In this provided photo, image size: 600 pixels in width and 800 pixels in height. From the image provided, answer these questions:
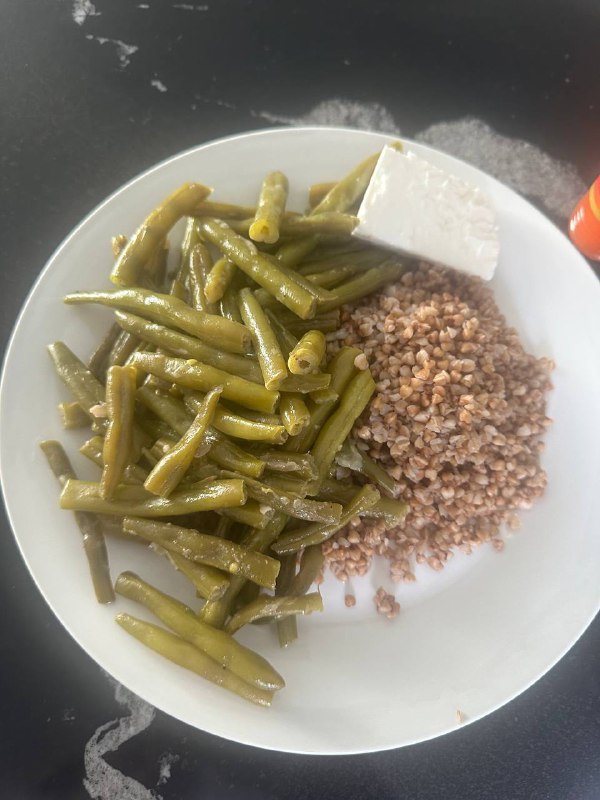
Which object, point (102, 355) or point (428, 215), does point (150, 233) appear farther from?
point (428, 215)

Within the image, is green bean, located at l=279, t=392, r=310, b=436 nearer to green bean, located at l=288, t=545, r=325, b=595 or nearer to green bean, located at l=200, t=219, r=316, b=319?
green bean, located at l=200, t=219, r=316, b=319

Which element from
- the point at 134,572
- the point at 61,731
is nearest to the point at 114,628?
the point at 134,572

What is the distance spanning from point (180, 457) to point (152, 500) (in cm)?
23

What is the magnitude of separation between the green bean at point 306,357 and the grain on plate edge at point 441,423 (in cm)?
28

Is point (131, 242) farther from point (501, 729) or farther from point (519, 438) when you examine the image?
point (501, 729)

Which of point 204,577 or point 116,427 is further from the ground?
point 116,427

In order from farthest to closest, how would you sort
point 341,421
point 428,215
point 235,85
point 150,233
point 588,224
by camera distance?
point 235,85, point 588,224, point 428,215, point 150,233, point 341,421

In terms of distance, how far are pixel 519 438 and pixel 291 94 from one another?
203 centimetres

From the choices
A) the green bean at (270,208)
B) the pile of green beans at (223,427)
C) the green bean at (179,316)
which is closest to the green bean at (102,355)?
the pile of green beans at (223,427)

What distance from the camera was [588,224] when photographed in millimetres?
2615

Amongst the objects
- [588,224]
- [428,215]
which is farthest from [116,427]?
[588,224]

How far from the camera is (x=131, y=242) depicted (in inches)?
86.4

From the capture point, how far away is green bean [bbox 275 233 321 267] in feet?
7.38

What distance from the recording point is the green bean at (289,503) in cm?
196
